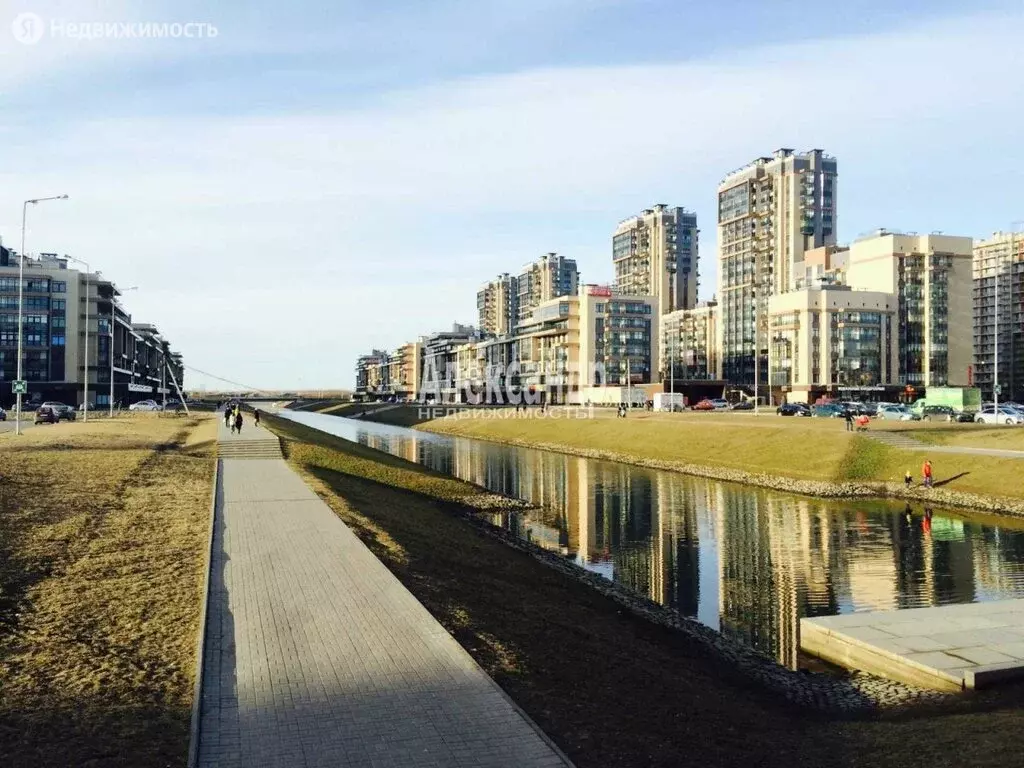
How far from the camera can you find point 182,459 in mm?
38312

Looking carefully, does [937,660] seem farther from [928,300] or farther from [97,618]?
[928,300]

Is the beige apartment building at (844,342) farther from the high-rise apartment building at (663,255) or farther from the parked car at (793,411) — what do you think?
the high-rise apartment building at (663,255)

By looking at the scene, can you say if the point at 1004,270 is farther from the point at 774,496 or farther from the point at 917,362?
the point at 774,496

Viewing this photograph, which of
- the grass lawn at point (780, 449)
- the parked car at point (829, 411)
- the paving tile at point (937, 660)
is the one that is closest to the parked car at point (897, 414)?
the parked car at point (829, 411)

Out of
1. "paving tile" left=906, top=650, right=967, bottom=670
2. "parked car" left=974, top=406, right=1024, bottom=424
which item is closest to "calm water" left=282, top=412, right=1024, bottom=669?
"paving tile" left=906, top=650, right=967, bottom=670

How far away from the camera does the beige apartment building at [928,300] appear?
405 ft

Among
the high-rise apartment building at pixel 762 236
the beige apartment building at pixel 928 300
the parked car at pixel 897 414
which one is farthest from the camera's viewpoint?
the high-rise apartment building at pixel 762 236

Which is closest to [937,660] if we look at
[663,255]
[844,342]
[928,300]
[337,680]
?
[337,680]

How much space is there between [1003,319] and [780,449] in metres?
132

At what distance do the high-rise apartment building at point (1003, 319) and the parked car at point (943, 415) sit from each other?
282 ft

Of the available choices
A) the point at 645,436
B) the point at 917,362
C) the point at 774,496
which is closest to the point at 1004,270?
the point at 917,362

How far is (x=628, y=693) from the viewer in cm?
1221

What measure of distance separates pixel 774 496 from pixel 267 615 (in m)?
34.5

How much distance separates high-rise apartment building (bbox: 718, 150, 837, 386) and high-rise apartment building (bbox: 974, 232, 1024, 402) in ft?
115
